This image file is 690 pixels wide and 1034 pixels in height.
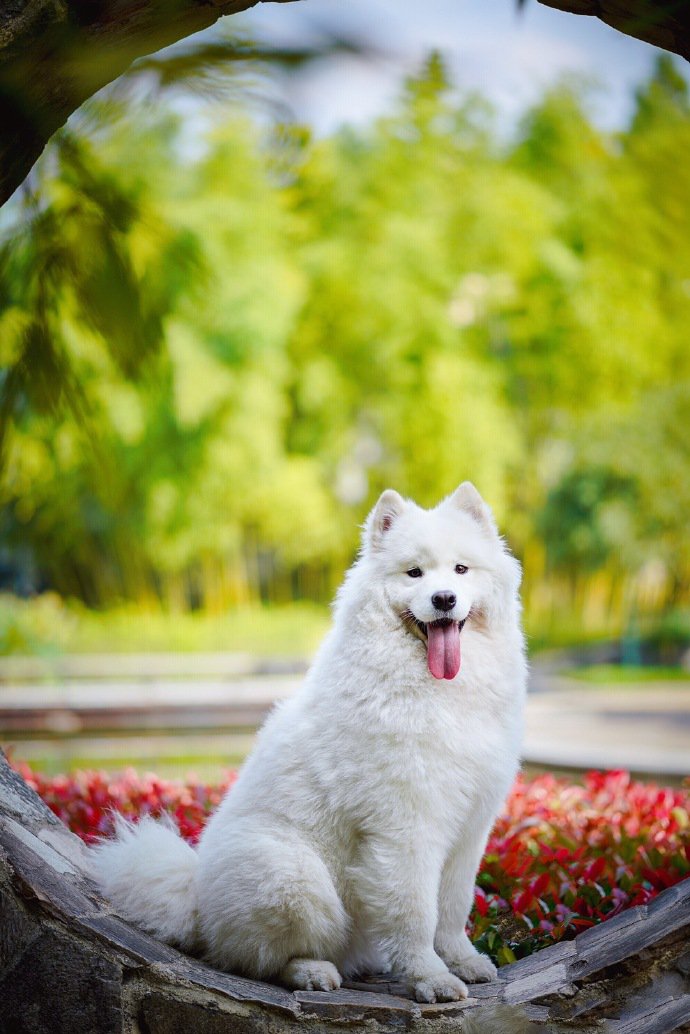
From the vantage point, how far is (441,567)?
1970mm

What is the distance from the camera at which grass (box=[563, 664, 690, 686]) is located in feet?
43.1

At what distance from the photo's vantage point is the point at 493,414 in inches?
475

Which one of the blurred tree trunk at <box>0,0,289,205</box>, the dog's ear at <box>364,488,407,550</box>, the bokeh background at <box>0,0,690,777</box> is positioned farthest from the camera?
the bokeh background at <box>0,0,690,777</box>

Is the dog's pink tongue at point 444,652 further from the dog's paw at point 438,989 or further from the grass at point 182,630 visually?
the grass at point 182,630

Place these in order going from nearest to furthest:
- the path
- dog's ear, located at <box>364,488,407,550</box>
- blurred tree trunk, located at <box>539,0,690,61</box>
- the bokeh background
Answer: blurred tree trunk, located at <box>539,0,690,61</box>, dog's ear, located at <box>364,488,407,550</box>, the path, the bokeh background

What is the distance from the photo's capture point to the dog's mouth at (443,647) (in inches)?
75.2

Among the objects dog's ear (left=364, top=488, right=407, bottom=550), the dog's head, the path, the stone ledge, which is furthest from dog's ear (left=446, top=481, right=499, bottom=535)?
the path

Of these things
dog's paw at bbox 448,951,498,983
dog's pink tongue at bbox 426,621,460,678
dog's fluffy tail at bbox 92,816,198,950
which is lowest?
dog's paw at bbox 448,951,498,983

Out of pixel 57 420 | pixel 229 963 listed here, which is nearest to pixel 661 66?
pixel 57 420

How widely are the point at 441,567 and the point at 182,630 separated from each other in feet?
35.7

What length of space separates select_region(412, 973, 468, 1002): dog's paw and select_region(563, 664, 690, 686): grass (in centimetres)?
1143

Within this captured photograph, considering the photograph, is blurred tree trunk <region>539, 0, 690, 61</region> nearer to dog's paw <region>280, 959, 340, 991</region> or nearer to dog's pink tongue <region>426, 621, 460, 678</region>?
dog's pink tongue <region>426, 621, 460, 678</region>

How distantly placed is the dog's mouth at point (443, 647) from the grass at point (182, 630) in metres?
9.88

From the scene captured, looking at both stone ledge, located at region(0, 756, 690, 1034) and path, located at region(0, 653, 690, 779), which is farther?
path, located at region(0, 653, 690, 779)
